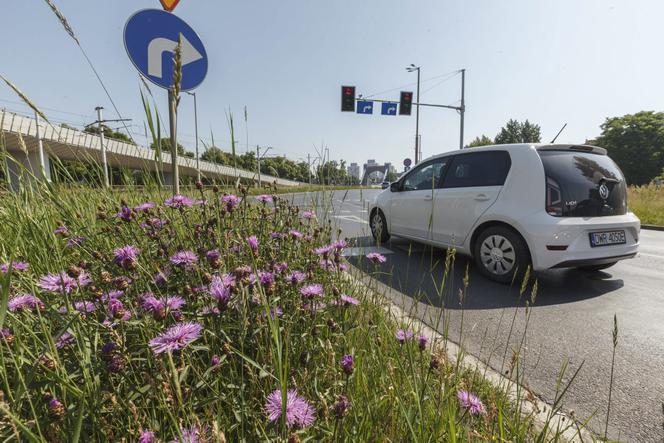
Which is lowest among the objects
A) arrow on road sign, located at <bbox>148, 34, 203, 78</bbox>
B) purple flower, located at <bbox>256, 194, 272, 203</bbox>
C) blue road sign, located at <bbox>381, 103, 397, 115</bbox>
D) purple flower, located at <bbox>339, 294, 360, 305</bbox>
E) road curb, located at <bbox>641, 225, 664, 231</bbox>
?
road curb, located at <bbox>641, 225, 664, 231</bbox>

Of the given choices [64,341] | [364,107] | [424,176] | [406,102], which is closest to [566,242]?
[424,176]

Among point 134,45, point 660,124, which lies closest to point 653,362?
point 134,45

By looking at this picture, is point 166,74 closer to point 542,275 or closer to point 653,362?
point 653,362

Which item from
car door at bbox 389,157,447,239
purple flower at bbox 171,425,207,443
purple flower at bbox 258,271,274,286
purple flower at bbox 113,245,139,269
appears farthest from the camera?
car door at bbox 389,157,447,239

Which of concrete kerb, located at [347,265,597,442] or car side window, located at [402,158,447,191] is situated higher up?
car side window, located at [402,158,447,191]

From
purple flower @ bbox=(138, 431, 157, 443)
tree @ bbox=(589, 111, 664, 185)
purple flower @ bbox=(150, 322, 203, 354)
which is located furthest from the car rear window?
tree @ bbox=(589, 111, 664, 185)

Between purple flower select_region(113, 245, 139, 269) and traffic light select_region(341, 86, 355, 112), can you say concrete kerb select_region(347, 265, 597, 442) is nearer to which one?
purple flower select_region(113, 245, 139, 269)

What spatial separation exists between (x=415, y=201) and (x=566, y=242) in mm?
2140

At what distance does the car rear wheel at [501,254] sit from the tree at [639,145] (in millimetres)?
46257

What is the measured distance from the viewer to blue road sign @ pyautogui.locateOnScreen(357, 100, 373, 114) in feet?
63.3

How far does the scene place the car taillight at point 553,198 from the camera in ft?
10.9

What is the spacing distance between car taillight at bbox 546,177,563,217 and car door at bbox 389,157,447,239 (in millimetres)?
1479

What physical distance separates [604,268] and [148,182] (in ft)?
17.8

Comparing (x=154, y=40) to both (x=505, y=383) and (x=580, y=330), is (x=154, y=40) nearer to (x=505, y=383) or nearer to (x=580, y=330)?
(x=505, y=383)
